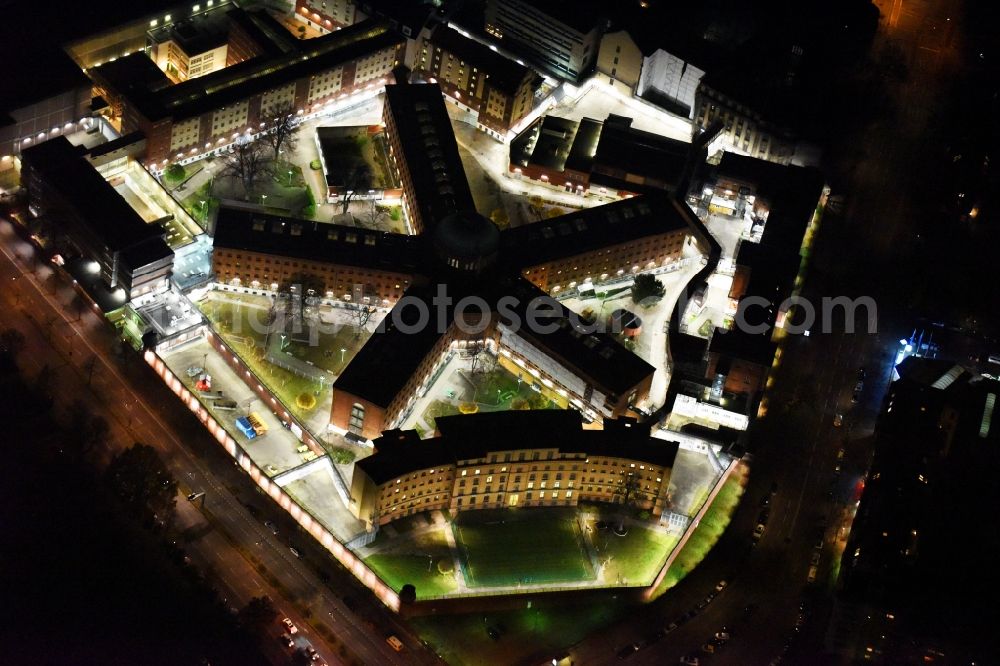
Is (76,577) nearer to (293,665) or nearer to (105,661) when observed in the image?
(105,661)

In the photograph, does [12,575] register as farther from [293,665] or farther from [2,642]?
[293,665]

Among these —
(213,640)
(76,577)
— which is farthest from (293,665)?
(76,577)

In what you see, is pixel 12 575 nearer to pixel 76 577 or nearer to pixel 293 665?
pixel 76 577

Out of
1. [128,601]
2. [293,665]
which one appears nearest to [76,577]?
[128,601]

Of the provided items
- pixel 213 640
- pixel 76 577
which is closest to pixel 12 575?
pixel 76 577

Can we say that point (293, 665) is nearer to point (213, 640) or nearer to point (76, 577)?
point (213, 640)

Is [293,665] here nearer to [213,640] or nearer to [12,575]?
[213,640]
